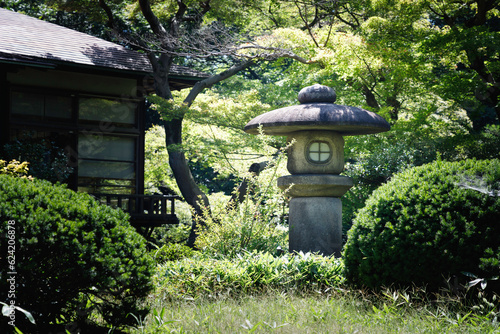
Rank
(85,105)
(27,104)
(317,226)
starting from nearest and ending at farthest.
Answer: (317,226), (27,104), (85,105)

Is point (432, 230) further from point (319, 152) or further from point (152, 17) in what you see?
point (152, 17)

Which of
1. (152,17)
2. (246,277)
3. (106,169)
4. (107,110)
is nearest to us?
(246,277)

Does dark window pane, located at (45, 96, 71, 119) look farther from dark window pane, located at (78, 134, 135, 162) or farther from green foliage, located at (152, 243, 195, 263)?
green foliage, located at (152, 243, 195, 263)

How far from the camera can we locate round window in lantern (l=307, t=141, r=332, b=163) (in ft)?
26.8

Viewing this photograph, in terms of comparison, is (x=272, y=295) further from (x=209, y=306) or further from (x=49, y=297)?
(x=49, y=297)

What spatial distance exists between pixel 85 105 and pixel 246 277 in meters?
7.90

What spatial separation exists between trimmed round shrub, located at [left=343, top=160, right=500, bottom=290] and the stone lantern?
2.55 m

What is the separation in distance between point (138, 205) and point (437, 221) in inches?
343

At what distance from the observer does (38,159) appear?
397 inches

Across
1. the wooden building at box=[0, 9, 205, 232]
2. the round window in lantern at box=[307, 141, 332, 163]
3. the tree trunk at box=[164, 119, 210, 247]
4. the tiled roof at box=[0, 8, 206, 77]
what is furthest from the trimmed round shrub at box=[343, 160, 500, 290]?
the tree trunk at box=[164, 119, 210, 247]

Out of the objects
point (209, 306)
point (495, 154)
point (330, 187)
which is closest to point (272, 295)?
point (209, 306)

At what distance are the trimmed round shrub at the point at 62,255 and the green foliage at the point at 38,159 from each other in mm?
6090

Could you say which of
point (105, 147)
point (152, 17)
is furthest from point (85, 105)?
point (152, 17)

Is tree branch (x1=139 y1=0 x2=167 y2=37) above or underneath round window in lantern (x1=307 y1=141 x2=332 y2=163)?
above
